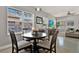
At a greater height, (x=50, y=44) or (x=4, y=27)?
(x=4, y=27)

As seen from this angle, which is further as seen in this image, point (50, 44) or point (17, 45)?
point (50, 44)

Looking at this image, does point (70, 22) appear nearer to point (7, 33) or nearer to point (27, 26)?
point (27, 26)

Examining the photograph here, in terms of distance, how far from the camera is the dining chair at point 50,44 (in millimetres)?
1837

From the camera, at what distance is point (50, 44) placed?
2.04 m

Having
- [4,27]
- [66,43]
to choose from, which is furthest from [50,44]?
[4,27]

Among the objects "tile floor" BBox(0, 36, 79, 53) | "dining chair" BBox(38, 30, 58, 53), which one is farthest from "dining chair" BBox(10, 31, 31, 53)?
"tile floor" BBox(0, 36, 79, 53)

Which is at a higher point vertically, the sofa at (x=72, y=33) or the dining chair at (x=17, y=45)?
the sofa at (x=72, y=33)

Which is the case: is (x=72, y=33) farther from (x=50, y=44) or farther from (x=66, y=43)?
(x=50, y=44)

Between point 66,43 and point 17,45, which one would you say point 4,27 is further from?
point 66,43

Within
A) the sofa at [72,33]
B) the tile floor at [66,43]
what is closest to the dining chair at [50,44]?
the tile floor at [66,43]

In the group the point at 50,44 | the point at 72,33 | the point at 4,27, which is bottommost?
the point at 50,44

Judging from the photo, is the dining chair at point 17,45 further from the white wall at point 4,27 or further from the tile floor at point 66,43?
the tile floor at point 66,43
